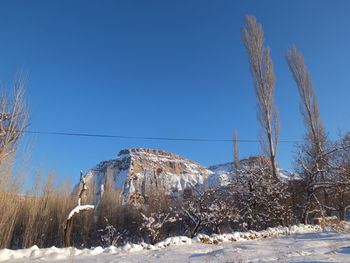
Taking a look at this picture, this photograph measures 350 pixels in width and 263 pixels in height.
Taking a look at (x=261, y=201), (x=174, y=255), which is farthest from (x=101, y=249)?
(x=261, y=201)

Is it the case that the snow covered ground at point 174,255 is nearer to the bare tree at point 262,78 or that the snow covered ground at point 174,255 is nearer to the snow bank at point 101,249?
the snow bank at point 101,249

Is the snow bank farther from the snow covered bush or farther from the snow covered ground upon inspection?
the snow covered bush

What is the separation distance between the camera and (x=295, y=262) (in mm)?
4426

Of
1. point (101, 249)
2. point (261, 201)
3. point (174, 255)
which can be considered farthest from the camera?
point (261, 201)

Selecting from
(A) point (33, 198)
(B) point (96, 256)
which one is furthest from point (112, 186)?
(B) point (96, 256)

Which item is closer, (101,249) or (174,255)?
(174,255)

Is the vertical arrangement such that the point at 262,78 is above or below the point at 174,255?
above

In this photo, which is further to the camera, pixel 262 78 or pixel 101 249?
pixel 262 78

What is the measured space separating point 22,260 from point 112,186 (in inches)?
670

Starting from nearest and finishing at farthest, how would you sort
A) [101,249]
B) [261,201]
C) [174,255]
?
[174,255] < [101,249] < [261,201]

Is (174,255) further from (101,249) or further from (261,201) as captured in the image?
(261,201)

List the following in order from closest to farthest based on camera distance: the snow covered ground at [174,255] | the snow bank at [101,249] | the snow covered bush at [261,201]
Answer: the snow covered ground at [174,255], the snow bank at [101,249], the snow covered bush at [261,201]

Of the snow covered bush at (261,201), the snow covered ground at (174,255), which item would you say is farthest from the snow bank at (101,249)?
the snow covered bush at (261,201)

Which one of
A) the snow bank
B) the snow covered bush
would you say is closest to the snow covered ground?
the snow bank
